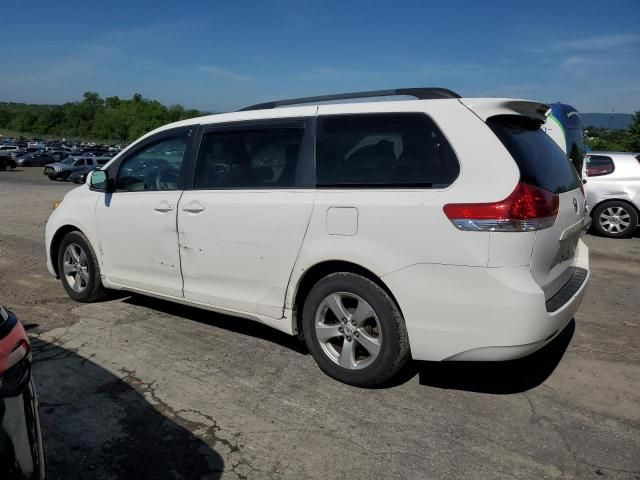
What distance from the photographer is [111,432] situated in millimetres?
2904

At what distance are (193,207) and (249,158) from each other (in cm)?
57

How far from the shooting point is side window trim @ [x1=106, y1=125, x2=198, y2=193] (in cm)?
425

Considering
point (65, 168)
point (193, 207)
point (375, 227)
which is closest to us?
point (375, 227)

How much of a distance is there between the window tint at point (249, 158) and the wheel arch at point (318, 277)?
0.62 m

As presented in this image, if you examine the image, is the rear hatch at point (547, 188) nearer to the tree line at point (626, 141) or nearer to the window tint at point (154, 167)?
the window tint at point (154, 167)

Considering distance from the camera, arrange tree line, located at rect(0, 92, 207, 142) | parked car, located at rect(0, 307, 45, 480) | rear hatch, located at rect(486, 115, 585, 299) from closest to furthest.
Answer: parked car, located at rect(0, 307, 45, 480)
rear hatch, located at rect(486, 115, 585, 299)
tree line, located at rect(0, 92, 207, 142)

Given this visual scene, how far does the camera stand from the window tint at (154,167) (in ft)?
14.3

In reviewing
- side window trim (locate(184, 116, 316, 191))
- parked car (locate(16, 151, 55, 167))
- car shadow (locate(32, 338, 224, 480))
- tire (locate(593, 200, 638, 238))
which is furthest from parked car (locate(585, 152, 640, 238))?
parked car (locate(16, 151, 55, 167))

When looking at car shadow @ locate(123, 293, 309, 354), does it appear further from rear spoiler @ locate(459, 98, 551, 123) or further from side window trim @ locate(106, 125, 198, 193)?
rear spoiler @ locate(459, 98, 551, 123)

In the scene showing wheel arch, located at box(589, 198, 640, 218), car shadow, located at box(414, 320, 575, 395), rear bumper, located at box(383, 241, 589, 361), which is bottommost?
car shadow, located at box(414, 320, 575, 395)

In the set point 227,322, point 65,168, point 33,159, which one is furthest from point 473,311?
point 33,159

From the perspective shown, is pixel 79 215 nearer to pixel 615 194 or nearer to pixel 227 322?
pixel 227 322

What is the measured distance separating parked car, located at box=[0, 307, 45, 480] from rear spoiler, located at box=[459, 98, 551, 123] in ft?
8.51

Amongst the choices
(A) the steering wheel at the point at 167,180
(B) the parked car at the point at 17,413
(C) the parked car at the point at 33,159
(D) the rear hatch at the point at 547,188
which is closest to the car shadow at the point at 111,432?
(B) the parked car at the point at 17,413
